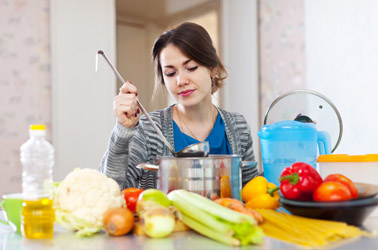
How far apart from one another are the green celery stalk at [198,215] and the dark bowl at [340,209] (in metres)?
0.18

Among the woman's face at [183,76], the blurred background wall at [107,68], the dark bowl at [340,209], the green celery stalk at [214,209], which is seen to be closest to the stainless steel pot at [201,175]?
the green celery stalk at [214,209]

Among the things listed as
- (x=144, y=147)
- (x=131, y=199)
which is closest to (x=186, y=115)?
(x=144, y=147)

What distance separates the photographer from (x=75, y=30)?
3268 mm

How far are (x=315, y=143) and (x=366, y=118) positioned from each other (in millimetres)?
1631

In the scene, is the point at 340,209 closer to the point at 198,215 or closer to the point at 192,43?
the point at 198,215

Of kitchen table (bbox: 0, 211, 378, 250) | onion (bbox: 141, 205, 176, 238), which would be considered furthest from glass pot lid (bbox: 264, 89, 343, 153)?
onion (bbox: 141, 205, 176, 238)

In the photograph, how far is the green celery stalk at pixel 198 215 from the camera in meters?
0.76

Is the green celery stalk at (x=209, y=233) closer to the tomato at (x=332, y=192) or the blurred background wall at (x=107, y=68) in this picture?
the tomato at (x=332, y=192)

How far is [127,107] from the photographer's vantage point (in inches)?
45.0

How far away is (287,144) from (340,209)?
427 millimetres

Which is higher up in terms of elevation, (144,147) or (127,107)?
(127,107)

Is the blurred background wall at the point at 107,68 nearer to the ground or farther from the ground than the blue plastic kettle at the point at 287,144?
farther from the ground

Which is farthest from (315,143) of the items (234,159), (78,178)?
(78,178)

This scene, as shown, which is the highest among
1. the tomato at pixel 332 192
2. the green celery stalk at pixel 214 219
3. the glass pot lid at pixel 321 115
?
the glass pot lid at pixel 321 115
